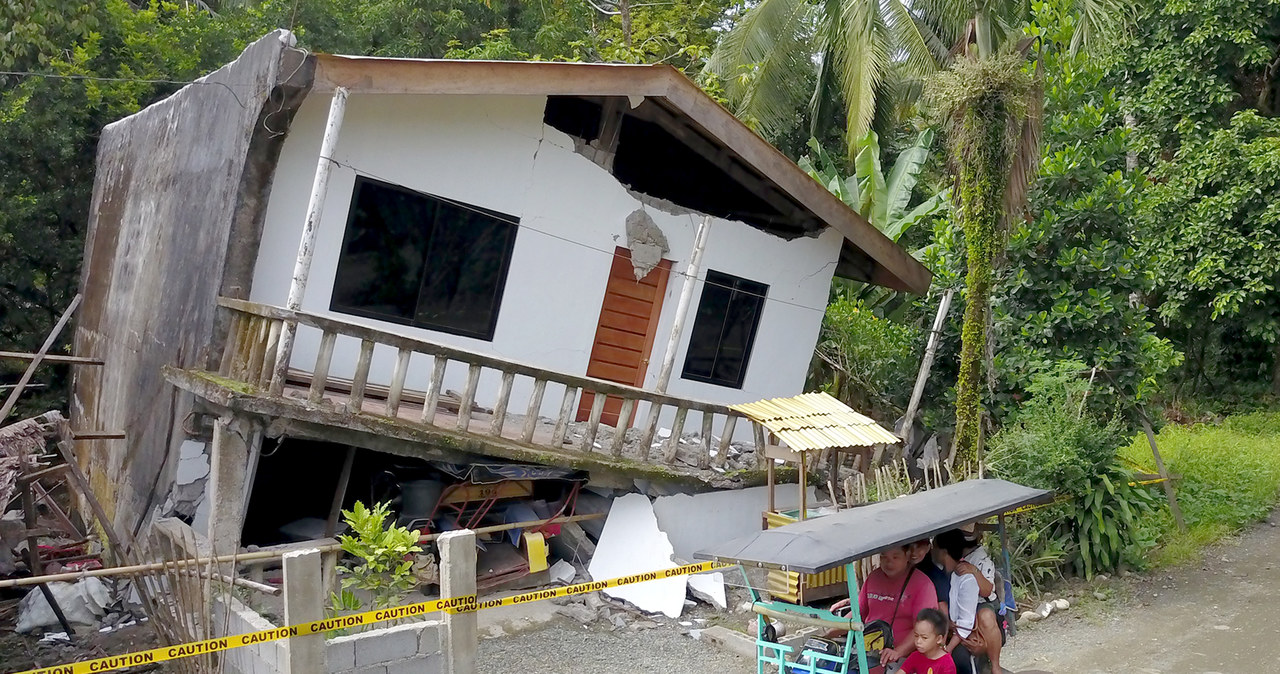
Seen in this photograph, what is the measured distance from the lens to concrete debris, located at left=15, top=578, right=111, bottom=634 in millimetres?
7641

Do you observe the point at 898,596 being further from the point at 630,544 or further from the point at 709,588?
the point at 630,544

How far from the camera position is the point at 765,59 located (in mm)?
17703

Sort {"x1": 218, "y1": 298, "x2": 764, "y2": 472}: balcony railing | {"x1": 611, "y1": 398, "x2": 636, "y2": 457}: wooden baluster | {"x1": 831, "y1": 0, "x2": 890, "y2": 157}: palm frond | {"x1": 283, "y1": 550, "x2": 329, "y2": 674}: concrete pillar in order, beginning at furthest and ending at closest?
{"x1": 831, "y1": 0, "x2": 890, "y2": 157}: palm frond < {"x1": 611, "y1": 398, "x2": 636, "y2": 457}: wooden baluster < {"x1": 218, "y1": 298, "x2": 764, "y2": 472}: balcony railing < {"x1": 283, "y1": 550, "x2": 329, "y2": 674}: concrete pillar

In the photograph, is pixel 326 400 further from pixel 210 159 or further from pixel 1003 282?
pixel 1003 282

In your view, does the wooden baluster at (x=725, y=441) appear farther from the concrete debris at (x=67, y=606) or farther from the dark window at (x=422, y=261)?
the concrete debris at (x=67, y=606)

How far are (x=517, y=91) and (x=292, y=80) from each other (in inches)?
83.1

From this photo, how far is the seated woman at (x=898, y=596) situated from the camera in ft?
18.4

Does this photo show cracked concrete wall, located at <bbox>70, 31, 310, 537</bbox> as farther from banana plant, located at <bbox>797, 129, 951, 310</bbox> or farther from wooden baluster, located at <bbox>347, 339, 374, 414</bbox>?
banana plant, located at <bbox>797, 129, 951, 310</bbox>

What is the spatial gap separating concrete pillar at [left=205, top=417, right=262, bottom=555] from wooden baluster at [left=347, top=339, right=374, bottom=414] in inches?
30.2

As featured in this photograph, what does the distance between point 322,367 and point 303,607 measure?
90.6 inches

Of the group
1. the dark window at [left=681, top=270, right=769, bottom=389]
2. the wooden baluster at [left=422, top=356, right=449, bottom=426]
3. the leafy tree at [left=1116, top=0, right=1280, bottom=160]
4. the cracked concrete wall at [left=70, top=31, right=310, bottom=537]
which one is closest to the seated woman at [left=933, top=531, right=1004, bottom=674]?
the wooden baluster at [left=422, top=356, right=449, bottom=426]

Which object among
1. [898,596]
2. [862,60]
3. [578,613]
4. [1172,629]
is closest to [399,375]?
[578,613]

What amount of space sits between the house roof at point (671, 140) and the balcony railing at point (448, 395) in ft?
6.99

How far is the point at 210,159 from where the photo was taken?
8539 mm
